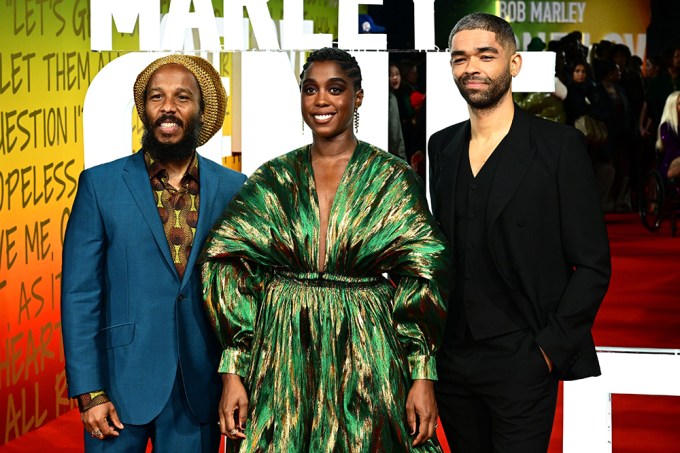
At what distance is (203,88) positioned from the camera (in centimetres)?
360

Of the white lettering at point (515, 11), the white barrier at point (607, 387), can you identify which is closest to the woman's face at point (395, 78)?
the white lettering at point (515, 11)

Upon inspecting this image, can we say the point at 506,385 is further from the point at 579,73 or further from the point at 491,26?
the point at 579,73

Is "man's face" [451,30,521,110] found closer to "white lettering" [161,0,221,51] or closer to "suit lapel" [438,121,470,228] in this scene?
"suit lapel" [438,121,470,228]

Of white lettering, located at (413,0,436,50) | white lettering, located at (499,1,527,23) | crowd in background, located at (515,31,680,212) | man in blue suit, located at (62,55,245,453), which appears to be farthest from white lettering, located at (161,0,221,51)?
white lettering, located at (499,1,527,23)

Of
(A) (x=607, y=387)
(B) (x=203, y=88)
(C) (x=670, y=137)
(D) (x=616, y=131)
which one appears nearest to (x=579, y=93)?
(D) (x=616, y=131)

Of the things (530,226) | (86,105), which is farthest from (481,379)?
(86,105)

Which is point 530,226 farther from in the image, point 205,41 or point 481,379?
point 205,41

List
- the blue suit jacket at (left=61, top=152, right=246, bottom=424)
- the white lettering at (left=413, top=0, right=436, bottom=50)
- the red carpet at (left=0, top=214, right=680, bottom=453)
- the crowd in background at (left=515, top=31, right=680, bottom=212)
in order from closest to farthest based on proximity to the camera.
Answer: the blue suit jacket at (left=61, top=152, right=246, bottom=424) < the white lettering at (left=413, top=0, right=436, bottom=50) < the red carpet at (left=0, top=214, right=680, bottom=453) < the crowd in background at (left=515, top=31, right=680, bottom=212)

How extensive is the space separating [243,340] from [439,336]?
0.56m

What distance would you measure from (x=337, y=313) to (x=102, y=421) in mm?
750

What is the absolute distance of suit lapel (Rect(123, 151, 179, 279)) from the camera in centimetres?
344

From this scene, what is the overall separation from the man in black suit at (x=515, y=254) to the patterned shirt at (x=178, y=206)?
0.75 m

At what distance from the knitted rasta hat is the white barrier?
179 centimetres

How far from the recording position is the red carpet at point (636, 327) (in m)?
5.89
